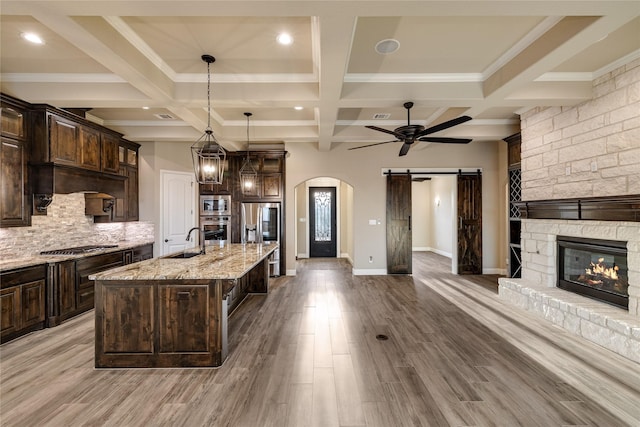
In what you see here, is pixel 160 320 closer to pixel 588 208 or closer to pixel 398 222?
pixel 588 208

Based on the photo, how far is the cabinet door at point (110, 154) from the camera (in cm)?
468

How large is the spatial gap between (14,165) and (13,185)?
24cm

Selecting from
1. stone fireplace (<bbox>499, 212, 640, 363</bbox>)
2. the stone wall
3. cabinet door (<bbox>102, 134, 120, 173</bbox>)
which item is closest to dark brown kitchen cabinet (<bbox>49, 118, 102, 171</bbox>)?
cabinet door (<bbox>102, 134, 120, 173</bbox>)

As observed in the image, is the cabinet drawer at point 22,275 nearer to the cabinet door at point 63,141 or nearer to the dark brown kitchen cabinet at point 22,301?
the dark brown kitchen cabinet at point 22,301

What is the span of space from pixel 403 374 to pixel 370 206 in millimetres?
4391

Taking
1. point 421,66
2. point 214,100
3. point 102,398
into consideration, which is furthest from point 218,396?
point 421,66

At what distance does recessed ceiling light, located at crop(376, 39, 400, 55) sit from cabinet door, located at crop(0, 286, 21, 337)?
454 centimetres

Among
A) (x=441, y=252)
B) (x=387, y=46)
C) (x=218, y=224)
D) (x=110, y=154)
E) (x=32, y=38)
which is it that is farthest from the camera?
(x=441, y=252)

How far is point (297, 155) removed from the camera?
6590 mm

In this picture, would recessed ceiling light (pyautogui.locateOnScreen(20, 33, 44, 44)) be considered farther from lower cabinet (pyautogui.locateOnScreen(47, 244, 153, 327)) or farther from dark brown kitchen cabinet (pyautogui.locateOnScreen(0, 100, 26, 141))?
lower cabinet (pyautogui.locateOnScreen(47, 244, 153, 327))

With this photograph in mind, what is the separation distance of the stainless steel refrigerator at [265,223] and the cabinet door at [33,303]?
332 cm

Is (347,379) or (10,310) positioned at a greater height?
(10,310)

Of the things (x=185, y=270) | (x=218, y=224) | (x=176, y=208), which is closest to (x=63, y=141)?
(x=176, y=208)

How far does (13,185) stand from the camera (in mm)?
3441
